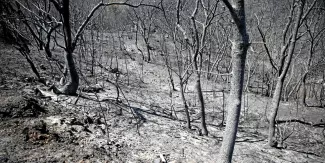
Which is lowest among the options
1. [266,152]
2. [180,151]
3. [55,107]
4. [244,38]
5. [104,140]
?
[266,152]

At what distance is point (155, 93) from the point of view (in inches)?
407

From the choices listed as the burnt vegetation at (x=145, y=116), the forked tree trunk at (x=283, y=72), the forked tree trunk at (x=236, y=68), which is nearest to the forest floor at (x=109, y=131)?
the burnt vegetation at (x=145, y=116)

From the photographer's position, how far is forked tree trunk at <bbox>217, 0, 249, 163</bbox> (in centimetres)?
254

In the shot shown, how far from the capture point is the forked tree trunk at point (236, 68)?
2537 millimetres

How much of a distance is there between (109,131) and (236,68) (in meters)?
3.15

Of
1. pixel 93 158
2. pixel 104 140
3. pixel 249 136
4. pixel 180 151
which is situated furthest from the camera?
pixel 249 136

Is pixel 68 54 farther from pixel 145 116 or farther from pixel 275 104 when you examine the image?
pixel 275 104

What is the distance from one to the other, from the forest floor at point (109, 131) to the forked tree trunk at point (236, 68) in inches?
63.3

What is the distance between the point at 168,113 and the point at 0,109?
4679mm

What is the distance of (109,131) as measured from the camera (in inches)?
193

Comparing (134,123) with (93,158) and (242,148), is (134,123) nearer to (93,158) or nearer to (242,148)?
(93,158)

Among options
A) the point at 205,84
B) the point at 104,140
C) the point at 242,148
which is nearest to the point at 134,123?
the point at 104,140

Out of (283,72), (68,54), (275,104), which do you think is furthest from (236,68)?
(68,54)

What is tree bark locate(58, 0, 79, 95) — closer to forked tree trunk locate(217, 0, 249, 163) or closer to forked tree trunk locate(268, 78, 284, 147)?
forked tree trunk locate(217, 0, 249, 163)
